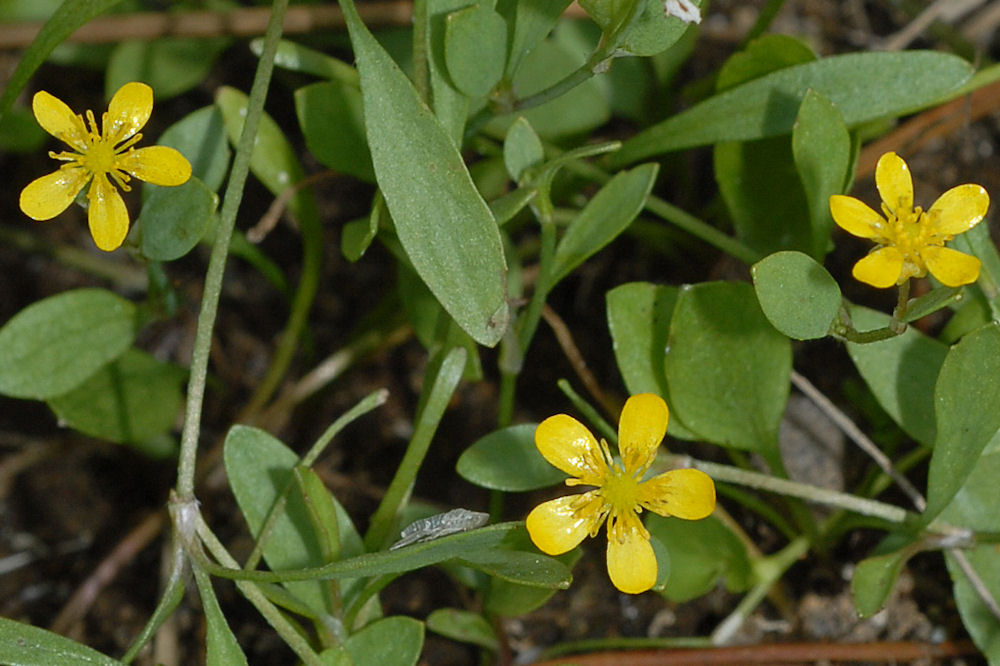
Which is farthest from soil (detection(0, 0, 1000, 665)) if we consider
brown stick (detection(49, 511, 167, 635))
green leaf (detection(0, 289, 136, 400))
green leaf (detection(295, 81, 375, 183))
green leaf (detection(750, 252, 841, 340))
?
green leaf (detection(750, 252, 841, 340))

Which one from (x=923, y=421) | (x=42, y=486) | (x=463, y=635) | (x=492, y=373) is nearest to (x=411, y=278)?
(x=492, y=373)

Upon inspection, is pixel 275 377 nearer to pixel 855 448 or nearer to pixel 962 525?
pixel 855 448

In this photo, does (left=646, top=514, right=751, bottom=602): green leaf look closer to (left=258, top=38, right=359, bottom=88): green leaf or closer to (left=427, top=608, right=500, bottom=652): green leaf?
(left=427, top=608, right=500, bottom=652): green leaf

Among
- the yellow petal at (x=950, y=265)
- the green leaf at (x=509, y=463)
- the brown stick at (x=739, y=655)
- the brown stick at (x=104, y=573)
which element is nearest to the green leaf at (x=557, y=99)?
the green leaf at (x=509, y=463)

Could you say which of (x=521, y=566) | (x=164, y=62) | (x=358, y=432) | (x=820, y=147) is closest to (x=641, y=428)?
(x=521, y=566)

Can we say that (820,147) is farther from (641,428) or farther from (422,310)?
(422,310)
